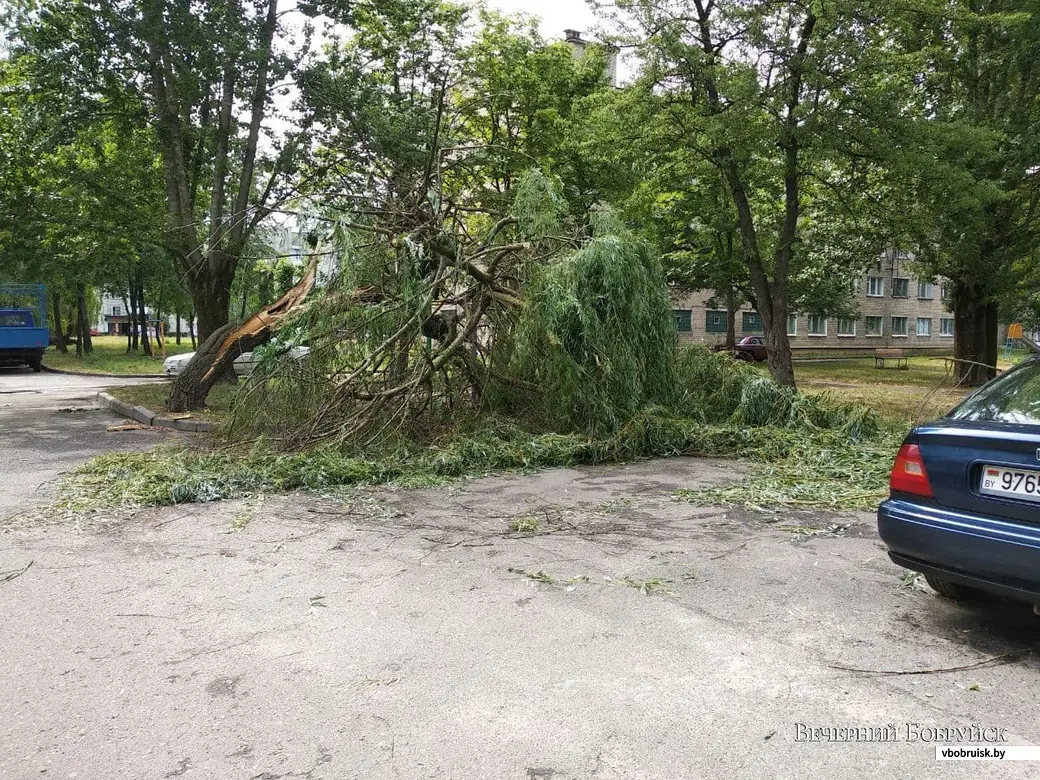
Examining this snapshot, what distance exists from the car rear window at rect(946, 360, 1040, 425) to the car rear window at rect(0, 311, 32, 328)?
1232 inches

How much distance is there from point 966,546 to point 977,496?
0.80ft

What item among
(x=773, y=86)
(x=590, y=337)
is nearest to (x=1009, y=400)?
(x=590, y=337)

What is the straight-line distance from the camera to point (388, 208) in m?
10.1

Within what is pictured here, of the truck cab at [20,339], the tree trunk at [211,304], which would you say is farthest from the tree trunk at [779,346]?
the truck cab at [20,339]

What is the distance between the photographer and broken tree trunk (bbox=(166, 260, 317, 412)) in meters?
12.0

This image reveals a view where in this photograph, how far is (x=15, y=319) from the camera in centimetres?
2772

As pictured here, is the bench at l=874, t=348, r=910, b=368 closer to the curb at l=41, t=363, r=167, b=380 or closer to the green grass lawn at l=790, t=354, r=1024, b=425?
the green grass lawn at l=790, t=354, r=1024, b=425

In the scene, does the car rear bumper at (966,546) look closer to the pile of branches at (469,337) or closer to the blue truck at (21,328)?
the pile of branches at (469,337)

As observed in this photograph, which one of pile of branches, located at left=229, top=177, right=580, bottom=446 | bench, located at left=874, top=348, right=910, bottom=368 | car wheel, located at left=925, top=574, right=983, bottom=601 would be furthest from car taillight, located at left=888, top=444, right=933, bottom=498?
bench, located at left=874, top=348, right=910, bottom=368

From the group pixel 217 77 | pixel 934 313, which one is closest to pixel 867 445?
pixel 217 77

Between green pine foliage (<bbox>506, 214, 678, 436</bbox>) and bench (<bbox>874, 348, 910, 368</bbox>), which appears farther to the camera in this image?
bench (<bbox>874, 348, 910, 368</bbox>)

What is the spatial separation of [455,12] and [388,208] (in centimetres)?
1261

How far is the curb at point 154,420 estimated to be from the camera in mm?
11273

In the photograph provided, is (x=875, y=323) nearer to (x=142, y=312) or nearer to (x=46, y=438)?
(x=142, y=312)
